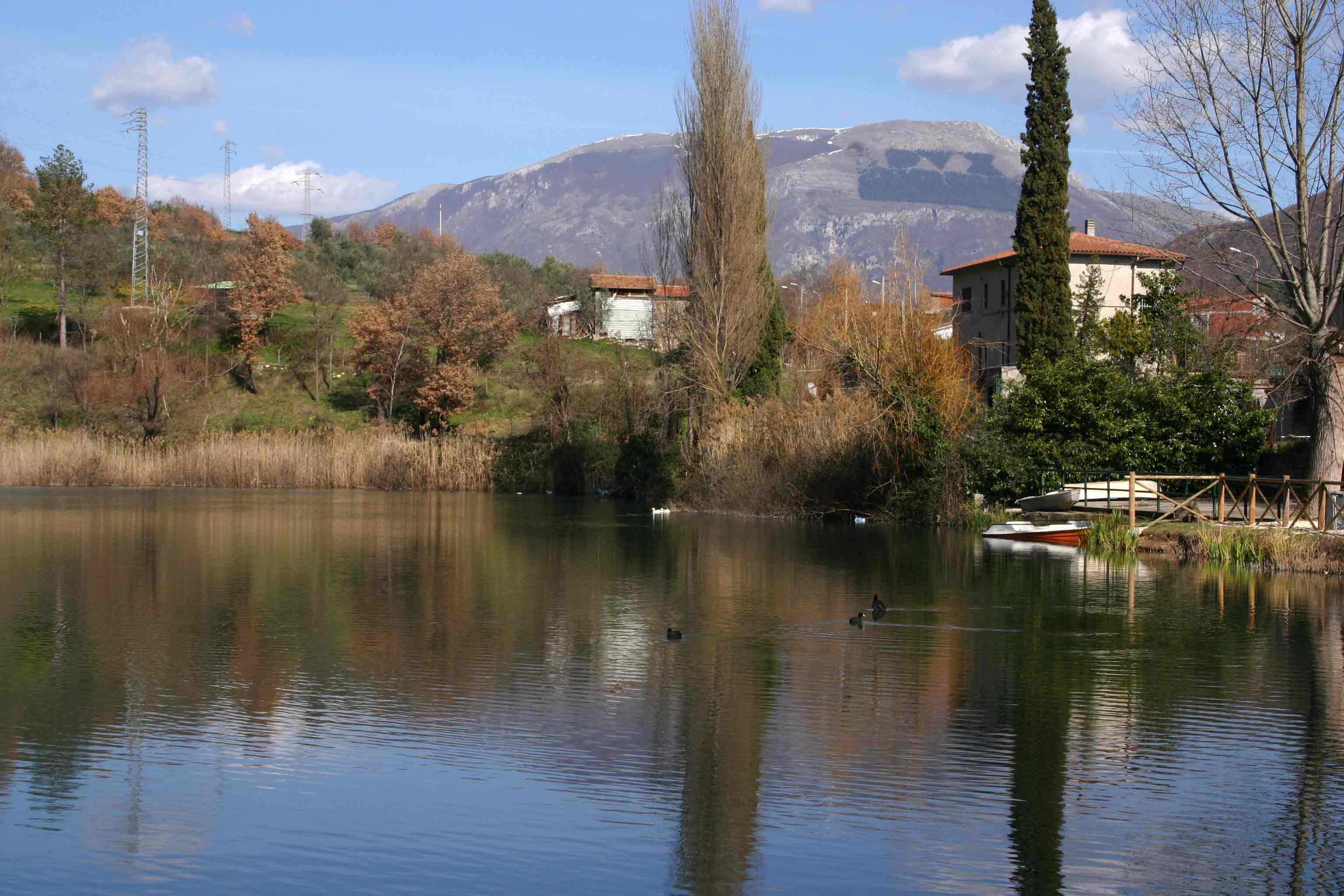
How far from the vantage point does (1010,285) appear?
51.0m

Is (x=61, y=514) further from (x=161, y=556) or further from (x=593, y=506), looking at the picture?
(x=593, y=506)

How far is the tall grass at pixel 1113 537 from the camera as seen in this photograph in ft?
74.4

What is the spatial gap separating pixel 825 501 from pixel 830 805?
25.3 m

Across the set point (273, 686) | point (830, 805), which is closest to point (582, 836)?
point (830, 805)

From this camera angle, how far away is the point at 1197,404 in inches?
1099

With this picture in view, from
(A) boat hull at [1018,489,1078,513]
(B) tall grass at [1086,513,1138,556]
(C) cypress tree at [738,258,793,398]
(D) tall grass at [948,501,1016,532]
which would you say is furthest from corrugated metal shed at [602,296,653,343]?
(B) tall grass at [1086,513,1138,556]

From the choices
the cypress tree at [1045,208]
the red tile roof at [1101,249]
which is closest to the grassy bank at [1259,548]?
the cypress tree at [1045,208]

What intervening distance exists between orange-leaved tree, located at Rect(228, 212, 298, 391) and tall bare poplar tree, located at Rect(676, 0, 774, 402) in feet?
81.6

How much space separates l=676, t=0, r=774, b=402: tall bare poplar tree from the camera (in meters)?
35.8

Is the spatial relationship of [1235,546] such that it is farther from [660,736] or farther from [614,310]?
[614,310]

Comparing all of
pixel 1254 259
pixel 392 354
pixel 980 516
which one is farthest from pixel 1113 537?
pixel 392 354

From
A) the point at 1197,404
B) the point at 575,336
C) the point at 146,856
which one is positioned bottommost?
the point at 146,856

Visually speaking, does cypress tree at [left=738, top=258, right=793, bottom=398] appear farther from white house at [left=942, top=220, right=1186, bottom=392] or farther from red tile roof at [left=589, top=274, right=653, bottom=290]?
red tile roof at [left=589, top=274, right=653, bottom=290]

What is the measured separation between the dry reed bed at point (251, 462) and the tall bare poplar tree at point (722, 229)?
10.8 metres
